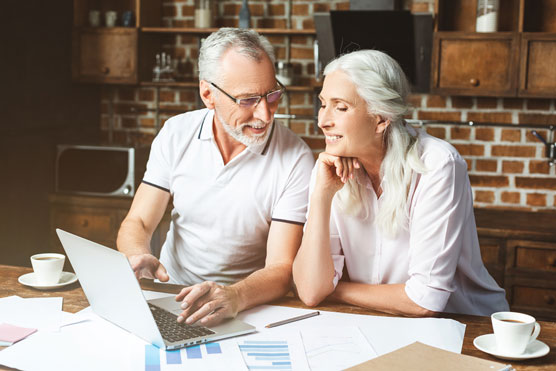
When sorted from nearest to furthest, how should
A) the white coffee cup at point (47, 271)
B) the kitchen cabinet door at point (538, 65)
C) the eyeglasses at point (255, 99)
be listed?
the white coffee cup at point (47, 271) < the eyeglasses at point (255, 99) < the kitchen cabinet door at point (538, 65)

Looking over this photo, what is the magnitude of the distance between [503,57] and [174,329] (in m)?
2.29

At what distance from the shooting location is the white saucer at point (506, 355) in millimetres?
1297

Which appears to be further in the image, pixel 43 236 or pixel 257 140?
pixel 43 236

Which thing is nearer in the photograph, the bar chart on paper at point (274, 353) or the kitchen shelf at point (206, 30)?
the bar chart on paper at point (274, 353)

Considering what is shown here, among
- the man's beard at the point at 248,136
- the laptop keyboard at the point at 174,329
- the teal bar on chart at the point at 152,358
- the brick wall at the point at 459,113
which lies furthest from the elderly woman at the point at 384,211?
the brick wall at the point at 459,113

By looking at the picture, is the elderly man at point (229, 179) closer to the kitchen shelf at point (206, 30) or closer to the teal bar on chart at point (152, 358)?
the teal bar on chart at point (152, 358)

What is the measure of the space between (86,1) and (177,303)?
2603mm

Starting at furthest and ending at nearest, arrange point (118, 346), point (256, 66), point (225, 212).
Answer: point (225, 212)
point (256, 66)
point (118, 346)

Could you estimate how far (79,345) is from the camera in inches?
53.6

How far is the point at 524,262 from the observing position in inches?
115

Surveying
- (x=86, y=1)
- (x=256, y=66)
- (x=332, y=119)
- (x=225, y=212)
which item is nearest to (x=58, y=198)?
(x=86, y=1)

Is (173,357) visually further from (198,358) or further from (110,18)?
(110,18)

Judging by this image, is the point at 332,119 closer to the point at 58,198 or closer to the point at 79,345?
the point at 79,345

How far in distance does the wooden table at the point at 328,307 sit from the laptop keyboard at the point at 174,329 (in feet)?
0.78
